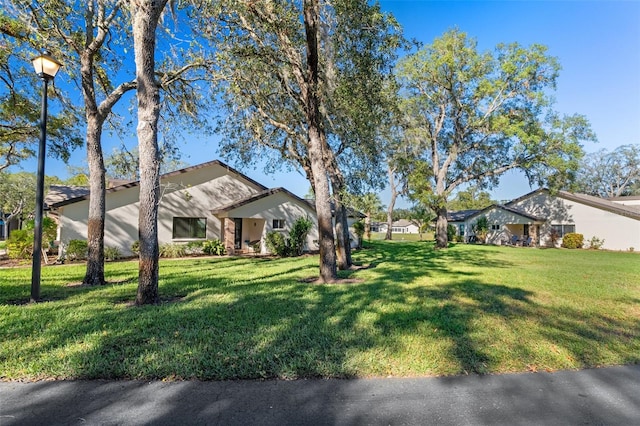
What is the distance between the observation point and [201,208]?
699 inches

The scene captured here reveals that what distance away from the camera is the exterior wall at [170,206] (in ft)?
47.0

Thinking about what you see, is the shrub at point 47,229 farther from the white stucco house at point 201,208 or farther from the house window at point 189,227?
the house window at point 189,227

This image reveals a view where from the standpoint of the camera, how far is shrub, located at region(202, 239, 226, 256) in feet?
54.9

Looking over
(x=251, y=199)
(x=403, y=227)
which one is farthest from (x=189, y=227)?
(x=403, y=227)

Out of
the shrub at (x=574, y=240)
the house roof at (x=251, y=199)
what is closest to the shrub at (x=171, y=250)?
the house roof at (x=251, y=199)

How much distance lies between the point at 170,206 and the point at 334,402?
1631 centimetres

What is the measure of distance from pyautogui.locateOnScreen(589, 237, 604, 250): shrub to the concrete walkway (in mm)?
28465

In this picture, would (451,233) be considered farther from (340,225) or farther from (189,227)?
(189,227)

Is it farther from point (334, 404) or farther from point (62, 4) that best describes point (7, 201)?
point (334, 404)

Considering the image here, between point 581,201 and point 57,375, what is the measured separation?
34269 millimetres

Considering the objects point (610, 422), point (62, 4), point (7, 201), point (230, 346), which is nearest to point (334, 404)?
point (230, 346)

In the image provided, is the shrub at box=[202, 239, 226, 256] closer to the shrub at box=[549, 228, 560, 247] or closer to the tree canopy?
the shrub at box=[549, 228, 560, 247]

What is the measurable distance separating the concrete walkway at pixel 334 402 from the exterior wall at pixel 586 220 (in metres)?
28.7

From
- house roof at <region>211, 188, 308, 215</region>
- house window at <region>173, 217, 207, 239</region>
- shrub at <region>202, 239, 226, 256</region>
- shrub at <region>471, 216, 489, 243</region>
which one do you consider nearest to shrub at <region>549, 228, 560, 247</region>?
shrub at <region>471, 216, 489, 243</region>
